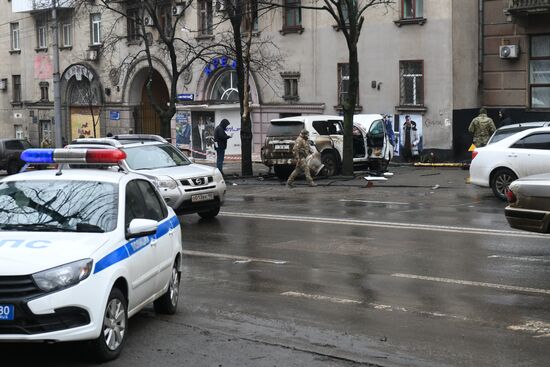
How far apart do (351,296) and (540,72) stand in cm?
2325

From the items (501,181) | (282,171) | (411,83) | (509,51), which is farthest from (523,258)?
(411,83)

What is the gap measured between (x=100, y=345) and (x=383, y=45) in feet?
91.2

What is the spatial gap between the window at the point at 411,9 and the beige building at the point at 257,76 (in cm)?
4

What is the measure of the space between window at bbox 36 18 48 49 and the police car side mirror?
45.1 meters

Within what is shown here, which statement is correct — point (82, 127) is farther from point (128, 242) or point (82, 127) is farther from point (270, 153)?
point (128, 242)

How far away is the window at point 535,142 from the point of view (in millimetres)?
18359

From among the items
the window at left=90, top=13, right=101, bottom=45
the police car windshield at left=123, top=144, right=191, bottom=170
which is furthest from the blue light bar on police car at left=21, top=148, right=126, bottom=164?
the window at left=90, top=13, right=101, bottom=45

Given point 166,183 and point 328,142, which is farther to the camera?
point 328,142

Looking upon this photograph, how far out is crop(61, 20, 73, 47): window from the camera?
158ft

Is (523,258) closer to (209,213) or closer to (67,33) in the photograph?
(209,213)

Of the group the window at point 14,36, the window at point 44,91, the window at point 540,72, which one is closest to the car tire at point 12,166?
the window at point 44,91

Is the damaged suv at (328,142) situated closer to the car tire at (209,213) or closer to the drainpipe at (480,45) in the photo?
the drainpipe at (480,45)

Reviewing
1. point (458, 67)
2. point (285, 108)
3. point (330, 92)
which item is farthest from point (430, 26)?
point (285, 108)

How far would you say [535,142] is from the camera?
18531mm
